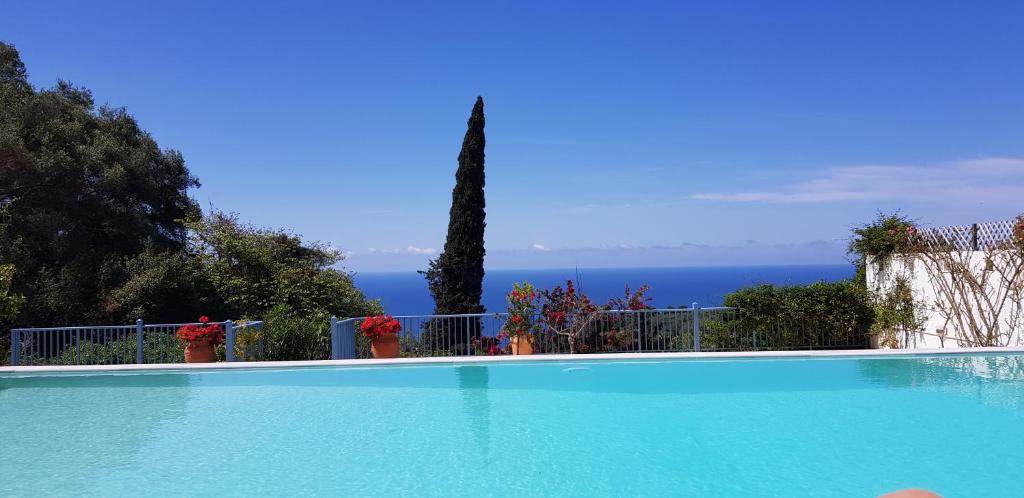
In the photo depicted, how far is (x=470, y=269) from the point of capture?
15602 mm

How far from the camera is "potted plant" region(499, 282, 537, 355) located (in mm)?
10320

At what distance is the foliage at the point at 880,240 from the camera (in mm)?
11148

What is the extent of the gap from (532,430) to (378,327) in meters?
4.34

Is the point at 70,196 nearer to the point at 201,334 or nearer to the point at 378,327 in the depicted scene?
the point at 201,334

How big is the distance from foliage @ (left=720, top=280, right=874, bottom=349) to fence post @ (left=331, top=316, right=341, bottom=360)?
5.56m

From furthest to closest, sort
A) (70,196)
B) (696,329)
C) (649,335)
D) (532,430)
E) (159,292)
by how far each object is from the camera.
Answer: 1. (70,196)
2. (159,292)
3. (649,335)
4. (696,329)
5. (532,430)

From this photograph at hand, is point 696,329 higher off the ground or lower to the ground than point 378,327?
lower

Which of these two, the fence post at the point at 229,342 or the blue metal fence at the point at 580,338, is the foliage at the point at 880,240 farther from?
the fence post at the point at 229,342

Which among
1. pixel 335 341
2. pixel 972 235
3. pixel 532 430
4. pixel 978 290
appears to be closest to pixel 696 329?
pixel 978 290

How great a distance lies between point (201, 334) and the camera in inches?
383

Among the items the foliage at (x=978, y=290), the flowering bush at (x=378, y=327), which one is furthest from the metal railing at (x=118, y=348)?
the foliage at (x=978, y=290)

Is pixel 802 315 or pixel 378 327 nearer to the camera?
pixel 378 327

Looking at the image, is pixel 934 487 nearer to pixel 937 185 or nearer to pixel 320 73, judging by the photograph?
pixel 937 185

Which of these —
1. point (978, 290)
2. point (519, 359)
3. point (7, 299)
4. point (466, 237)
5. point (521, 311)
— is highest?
point (466, 237)
